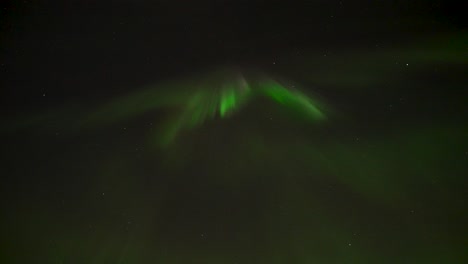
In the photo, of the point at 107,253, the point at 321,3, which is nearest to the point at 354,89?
Result: the point at 321,3

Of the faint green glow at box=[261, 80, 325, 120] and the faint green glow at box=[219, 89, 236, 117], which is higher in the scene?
the faint green glow at box=[219, 89, 236, 117]

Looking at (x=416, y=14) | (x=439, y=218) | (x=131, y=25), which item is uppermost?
(x=131, y=25)

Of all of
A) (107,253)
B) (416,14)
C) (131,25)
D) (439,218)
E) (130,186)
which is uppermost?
(131,25)

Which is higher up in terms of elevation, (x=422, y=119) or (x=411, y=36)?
(x=411, y=36)

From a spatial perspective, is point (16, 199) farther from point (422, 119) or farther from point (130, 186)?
point (422, 119)

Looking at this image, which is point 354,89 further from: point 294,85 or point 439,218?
point 439,218

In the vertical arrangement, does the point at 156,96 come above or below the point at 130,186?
above

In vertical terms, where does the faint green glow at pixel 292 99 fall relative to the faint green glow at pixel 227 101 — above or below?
below

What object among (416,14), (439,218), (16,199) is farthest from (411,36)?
(16,199)
